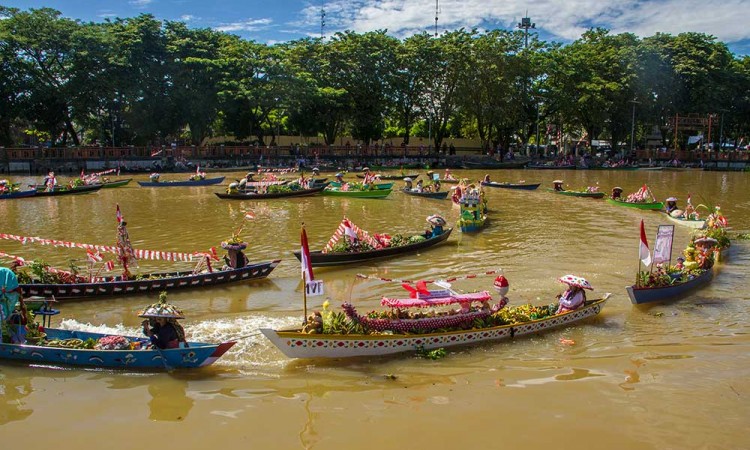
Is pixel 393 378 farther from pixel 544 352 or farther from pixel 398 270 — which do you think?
pixel 398 270

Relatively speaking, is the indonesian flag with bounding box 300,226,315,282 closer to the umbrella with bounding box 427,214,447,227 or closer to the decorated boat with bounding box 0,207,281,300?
the decorated boat with bounding box 0,207,281,300

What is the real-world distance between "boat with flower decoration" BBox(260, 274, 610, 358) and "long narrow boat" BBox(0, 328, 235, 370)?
1473 millimetres

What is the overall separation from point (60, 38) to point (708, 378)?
6250 cm

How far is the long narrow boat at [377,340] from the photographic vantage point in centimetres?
1242

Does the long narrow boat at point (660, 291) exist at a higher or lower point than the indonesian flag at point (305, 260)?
lower

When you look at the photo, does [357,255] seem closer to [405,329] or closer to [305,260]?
[405,329]

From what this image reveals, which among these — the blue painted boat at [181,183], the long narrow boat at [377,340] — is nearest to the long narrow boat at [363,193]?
the blue painted boat at [181,183]

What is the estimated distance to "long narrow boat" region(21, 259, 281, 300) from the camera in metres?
17.3

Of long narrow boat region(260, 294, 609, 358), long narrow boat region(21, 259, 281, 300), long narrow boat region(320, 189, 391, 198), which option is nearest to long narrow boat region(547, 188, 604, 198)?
long narrow boat region(320, 189, 391, 198)

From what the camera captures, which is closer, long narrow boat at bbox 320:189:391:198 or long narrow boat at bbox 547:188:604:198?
long narrow boat at bbox 320:189:391:198

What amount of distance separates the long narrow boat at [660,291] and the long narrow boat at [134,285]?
12.4m

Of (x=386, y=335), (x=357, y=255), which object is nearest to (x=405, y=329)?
(x=386, y=335)

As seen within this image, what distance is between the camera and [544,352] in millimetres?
13781

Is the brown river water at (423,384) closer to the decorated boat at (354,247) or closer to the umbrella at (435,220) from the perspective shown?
the decorated boat at (354,247)
